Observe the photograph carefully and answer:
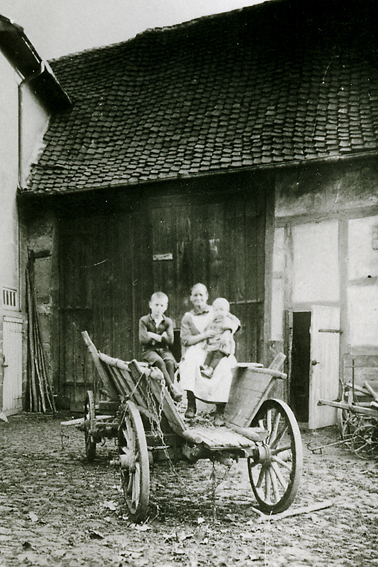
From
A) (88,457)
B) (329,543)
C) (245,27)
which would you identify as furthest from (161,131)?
(329,543)

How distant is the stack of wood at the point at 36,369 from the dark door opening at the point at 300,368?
Answer: 466 cm

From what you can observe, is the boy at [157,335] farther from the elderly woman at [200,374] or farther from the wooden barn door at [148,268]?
the wooden barn door at [148,268]

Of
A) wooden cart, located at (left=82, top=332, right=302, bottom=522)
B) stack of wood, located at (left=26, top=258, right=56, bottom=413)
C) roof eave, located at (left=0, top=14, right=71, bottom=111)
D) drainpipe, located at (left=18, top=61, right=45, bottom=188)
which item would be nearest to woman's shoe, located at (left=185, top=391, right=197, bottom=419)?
wooden cart, located at (left=82, top=332, right=302, bottom=522)

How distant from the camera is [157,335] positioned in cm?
613

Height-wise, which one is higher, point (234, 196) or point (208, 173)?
point (208, 173)

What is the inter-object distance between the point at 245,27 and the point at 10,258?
6.99 metres

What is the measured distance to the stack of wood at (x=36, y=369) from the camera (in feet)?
33.7

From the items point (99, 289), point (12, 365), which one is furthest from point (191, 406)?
point (12, 365)

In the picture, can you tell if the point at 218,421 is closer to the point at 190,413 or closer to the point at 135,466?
the point at 190,413

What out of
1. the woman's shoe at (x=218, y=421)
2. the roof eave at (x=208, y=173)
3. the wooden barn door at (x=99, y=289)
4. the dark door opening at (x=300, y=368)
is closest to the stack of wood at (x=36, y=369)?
the wooden barn door at (x=99, y=289)

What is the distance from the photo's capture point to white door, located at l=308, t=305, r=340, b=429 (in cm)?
809

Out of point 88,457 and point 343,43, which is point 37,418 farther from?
point 343,43

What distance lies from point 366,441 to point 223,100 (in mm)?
6769

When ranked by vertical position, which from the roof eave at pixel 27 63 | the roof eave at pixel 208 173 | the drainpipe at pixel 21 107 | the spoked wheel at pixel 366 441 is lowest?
the spoked wheel at pixel 366 441
